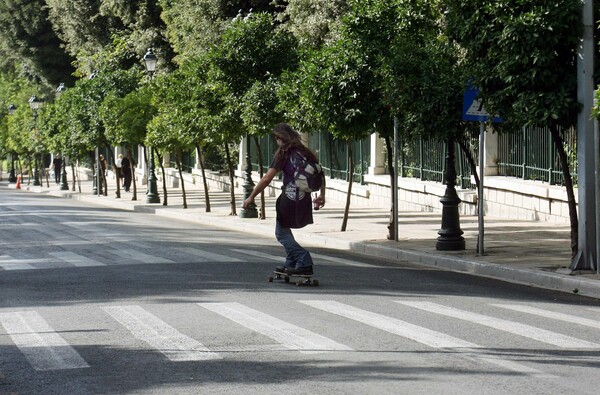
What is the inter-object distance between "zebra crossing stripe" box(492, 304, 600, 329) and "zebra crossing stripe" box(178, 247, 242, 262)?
6.47 m

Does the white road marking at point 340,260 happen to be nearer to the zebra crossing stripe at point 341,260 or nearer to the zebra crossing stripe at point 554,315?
the zebra crossing stripe at point 341,260

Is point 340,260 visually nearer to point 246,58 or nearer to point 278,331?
point 278,331

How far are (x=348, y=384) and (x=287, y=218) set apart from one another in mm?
6280

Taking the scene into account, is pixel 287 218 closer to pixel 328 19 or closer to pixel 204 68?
pixel 204 68

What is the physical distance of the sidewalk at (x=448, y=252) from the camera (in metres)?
15.6

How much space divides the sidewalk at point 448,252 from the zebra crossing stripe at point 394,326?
148 inches

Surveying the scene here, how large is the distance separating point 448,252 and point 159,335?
9.68 meters

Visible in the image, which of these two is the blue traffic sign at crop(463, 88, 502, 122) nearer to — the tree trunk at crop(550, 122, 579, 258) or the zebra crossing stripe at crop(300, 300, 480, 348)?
the tree trunk at crop(550, 122, 579, 258)

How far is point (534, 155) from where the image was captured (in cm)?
2742

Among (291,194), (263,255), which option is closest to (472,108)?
(263,255)

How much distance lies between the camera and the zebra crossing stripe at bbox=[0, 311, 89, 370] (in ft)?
28.6

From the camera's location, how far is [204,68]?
31.9 metres

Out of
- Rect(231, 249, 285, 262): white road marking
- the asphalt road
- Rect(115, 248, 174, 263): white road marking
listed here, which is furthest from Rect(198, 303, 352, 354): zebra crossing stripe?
Rect(231, 249, 285, 262): white road marking

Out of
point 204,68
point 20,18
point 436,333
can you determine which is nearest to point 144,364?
point 436,333
